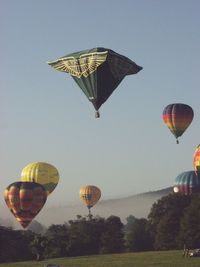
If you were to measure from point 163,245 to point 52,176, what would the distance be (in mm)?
23866

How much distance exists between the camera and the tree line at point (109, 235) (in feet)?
305

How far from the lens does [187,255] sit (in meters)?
60.8

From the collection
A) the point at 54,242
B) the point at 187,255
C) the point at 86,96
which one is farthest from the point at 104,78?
the point at 54,242

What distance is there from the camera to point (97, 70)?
163ft

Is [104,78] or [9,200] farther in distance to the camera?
[9,200]

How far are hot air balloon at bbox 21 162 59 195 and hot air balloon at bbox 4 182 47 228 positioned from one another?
1032 centimetres

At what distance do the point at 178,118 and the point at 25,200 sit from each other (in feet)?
82.1

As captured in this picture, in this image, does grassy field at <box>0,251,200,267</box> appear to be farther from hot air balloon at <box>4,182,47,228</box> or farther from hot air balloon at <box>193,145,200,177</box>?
hot air balloon at <box>193,145,200,177</box>

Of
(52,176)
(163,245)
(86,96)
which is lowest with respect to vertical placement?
(163,245)

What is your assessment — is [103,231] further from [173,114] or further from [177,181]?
[173,114]

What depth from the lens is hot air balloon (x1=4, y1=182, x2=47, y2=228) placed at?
2793 inches

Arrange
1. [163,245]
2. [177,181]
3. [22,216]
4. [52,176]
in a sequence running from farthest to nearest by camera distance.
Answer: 1. [177,181]
2. [163,245]
3. [52,176]
4. [22,216]

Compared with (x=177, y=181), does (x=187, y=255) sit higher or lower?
lower

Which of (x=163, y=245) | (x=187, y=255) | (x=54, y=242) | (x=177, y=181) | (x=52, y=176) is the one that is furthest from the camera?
(x=177, y=181)
